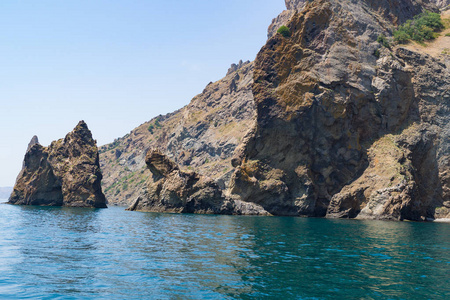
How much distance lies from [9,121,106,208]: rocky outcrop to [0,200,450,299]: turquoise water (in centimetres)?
5859

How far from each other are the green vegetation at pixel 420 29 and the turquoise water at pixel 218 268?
66.4m

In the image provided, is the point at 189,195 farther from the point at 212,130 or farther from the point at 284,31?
the point at 212,130

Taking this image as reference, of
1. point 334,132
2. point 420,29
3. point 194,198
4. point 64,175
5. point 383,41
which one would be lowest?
point 194,198

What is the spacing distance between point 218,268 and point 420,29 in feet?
290

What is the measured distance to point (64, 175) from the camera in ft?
283

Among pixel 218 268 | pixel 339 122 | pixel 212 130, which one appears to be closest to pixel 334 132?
pixel 339 122

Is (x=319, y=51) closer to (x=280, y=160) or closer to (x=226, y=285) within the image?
(x=280, y=160)

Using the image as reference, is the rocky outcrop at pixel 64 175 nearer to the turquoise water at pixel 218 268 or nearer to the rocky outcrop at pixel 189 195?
the rocky outcrop at pixel 189 195

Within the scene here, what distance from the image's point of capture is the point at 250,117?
460ft

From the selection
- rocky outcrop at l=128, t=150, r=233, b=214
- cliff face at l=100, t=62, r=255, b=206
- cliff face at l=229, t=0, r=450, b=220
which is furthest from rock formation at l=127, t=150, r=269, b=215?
cliff face at l=100, t=62, r=255, b=206

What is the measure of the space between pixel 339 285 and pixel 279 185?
55.5 meters

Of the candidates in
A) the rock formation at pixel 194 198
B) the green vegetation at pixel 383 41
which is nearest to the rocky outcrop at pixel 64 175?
the rock formation at pixel 194 198

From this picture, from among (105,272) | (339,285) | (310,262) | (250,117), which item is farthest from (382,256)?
(250,117)

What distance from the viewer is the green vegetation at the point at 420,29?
3169 inches
